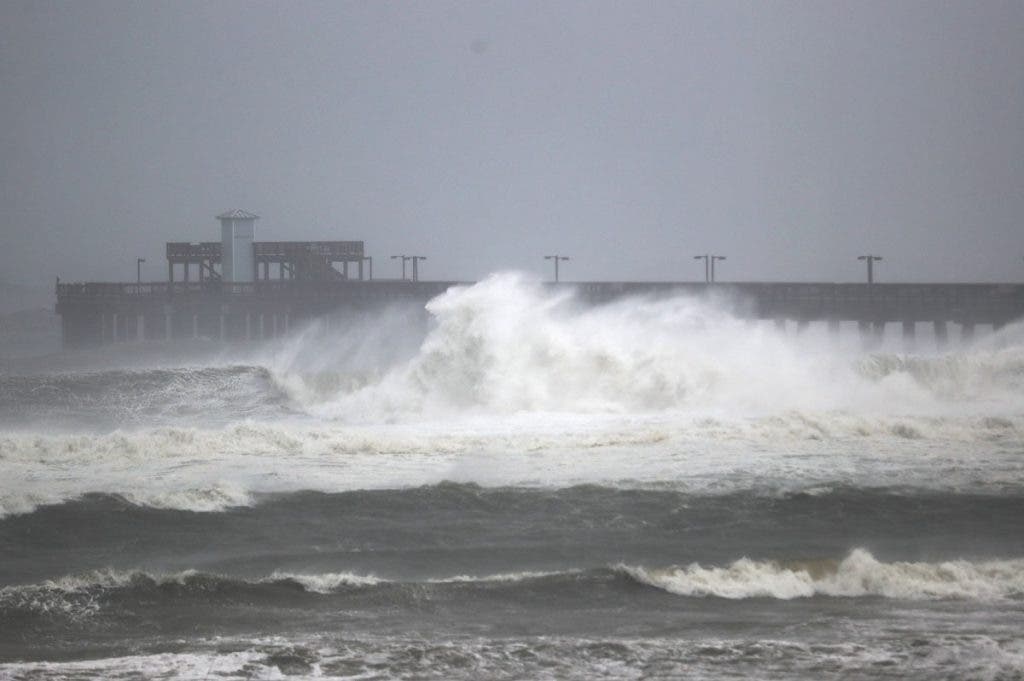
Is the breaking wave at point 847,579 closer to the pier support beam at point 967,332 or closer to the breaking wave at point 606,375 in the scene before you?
the breaking wave at point 606,375

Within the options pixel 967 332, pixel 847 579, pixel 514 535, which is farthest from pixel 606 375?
pixel 967 332

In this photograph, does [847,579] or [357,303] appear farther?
[357,303]

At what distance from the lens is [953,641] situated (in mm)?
10430

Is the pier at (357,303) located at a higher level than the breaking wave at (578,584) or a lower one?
higher

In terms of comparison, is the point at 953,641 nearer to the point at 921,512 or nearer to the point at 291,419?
the point at 921,512

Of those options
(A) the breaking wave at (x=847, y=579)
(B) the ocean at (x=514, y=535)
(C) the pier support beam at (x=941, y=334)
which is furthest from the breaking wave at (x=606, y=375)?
(A) the breaking wave at (x=847, y=579)

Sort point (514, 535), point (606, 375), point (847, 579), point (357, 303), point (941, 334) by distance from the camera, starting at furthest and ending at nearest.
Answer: point (357, 303) < point (941, 334) < point (606, 375) < point (514, 535) < point (847, 579)

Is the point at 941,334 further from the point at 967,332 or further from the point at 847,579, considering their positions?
the point at 847,579

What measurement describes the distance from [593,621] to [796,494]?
738 cm

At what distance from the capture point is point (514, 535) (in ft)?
50.6

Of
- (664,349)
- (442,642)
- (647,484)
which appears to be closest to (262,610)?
(442,642)

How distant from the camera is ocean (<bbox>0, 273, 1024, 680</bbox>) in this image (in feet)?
33.9

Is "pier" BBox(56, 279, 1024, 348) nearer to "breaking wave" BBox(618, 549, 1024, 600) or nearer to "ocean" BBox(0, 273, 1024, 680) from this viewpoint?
"ocean" BBox(0, 273, 1024, 680)

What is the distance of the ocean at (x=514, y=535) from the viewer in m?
10.3
